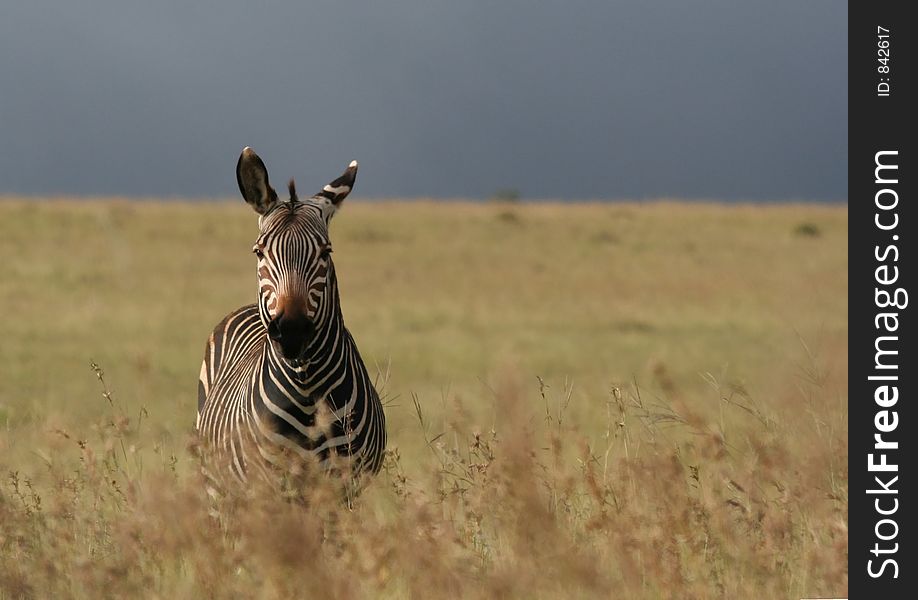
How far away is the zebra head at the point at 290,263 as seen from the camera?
481 centimetres

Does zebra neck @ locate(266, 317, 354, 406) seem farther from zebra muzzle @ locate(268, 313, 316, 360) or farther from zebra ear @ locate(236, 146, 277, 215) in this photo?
zebra ear @ locate(236, 146, 277, 215)

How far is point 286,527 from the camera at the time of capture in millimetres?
3232

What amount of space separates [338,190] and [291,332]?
1.03 meters

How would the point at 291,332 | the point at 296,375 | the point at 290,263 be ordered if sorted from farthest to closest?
the point at 296,375
the point at 290,263
the point at 291,332

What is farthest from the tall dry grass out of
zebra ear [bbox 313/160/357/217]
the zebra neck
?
zebra ear [bbox 313/160/357/217]

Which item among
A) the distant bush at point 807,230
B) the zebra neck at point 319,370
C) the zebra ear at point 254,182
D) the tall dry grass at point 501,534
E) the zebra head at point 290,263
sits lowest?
the tall dry grass at point 501,534

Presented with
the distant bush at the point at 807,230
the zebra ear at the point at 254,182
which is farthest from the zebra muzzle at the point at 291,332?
the distant bush at the point at 807,230

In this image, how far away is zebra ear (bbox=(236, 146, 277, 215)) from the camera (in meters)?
5.19

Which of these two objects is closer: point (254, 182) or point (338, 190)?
point (254, 182)

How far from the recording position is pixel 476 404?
42.5 ft

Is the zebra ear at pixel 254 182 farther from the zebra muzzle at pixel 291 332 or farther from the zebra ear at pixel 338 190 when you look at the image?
the zebra muzzle at pixel 291 332

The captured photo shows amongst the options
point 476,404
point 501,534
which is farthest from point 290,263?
point 476,404

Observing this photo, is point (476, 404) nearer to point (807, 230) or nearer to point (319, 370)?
point (319, 370)
